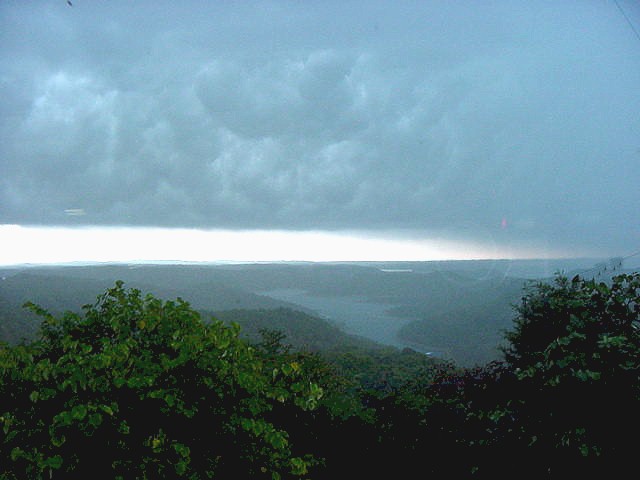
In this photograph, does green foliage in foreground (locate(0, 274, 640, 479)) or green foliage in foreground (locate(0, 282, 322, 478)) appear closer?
green foliage in foreground (locate(0, 282, 322, 478))

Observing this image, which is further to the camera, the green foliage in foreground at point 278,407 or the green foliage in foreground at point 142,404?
the green foliage in foreground at point 278,407

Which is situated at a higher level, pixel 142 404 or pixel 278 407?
pixel 142 404

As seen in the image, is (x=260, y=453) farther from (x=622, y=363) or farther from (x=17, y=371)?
(x=622, y=363)

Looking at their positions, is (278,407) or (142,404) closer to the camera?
(142,404)

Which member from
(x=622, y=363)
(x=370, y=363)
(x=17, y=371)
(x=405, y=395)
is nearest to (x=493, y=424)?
(x=405, y=395)
